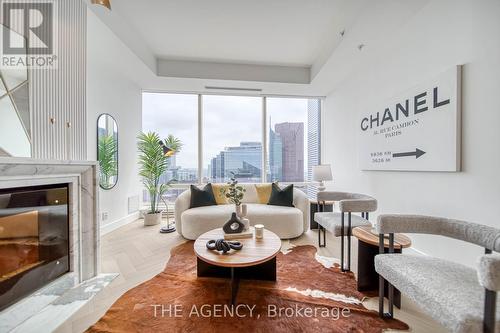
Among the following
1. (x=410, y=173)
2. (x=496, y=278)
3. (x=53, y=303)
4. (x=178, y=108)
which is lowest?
(x=53, y=303)

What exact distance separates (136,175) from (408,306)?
4467 mm

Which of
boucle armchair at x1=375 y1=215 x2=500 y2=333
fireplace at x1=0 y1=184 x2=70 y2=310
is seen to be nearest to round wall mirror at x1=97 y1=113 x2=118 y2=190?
fireplace at x1=0 y1=184 x2=70 y2=310

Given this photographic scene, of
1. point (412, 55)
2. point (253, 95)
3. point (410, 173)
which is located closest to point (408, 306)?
point (410, 173)

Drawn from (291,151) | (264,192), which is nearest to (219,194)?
(264,192)

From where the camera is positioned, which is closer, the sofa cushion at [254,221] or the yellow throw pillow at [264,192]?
the sofa cushion at [254,221]

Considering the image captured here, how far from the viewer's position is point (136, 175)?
3990mm

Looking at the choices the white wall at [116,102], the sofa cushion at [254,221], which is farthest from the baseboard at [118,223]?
the sofa cushion at [254,221]

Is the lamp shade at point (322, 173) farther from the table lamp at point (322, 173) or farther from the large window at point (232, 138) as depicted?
the large window at point (232, 138)

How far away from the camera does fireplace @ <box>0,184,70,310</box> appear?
1.40 meters

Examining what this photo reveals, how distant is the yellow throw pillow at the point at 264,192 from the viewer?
3447mm

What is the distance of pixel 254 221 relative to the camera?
2811 mm

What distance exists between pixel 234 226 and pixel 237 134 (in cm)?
276

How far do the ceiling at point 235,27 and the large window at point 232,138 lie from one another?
1030mm

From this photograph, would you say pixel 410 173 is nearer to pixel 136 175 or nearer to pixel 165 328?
pixel 165 328
